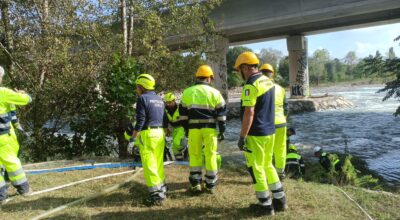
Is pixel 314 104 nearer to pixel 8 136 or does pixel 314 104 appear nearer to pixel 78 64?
pixel 78 64

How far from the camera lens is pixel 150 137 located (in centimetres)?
525

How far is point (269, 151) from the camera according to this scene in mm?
4836

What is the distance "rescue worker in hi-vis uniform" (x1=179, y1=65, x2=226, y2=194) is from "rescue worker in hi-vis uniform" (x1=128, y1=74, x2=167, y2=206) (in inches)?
19.9

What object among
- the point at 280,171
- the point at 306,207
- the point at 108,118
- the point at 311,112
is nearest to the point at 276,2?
the point at 311,112

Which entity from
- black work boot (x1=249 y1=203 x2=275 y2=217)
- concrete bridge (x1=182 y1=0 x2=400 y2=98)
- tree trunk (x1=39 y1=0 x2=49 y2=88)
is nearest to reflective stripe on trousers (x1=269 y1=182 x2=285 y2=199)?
black work boot (x1=249 y1=203 x2=275 y2=217)

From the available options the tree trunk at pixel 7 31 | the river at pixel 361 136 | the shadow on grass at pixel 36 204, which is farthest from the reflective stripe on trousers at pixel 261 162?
the tree trunk at pixel 7 31

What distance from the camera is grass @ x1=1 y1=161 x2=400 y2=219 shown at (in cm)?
488

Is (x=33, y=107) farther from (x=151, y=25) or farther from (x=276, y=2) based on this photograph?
(x=276, y=2)

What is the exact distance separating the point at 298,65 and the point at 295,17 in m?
9.94

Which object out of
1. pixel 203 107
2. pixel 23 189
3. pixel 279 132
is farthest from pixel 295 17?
pixel 23 189

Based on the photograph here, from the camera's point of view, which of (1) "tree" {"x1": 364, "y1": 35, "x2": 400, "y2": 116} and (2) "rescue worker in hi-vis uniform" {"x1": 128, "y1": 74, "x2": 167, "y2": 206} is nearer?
(2) "rescue worker in hi-vis uniform" {"x1": 128, "y1": 74, "x2": 167, "y2": 206}

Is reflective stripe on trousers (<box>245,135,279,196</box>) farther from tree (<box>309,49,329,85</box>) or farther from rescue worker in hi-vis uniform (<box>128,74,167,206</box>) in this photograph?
tree (<box>309,49,329,85</box>)

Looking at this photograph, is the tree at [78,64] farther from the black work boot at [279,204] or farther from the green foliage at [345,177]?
the black work boot at [279,204]

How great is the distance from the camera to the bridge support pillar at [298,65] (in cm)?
2786
